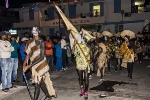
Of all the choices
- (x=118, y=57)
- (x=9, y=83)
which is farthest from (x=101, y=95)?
(x=118, y=57)

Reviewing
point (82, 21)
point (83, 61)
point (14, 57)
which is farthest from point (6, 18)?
point (83, 61)

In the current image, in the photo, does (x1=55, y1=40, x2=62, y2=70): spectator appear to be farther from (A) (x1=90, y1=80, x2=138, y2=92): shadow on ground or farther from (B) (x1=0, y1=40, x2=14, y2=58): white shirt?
(B) (x1=0, y1=40, x2=14, y2=58): white shirt

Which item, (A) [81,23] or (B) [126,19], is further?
(A) [81,23]

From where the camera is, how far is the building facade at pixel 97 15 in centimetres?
2562

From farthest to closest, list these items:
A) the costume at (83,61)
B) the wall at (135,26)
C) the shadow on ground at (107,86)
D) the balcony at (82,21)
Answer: the balcony at (82,21) → the wall at (135,26) → the shadow on ground at (107,86) → the costume at (83,61)

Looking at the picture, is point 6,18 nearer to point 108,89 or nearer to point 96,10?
point 96,10

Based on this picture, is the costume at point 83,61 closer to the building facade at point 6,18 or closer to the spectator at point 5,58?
the spectator at point 5,58

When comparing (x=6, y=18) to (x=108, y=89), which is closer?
(x=108, y=89)

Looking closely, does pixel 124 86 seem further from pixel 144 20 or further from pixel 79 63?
pixel 144 20

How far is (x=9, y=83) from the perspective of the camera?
22.9 ft

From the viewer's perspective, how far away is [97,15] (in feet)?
90.9

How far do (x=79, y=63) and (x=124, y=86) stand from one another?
222 cm

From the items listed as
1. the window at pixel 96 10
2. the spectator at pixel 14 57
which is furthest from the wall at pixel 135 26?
the spectator at pixel 14 57

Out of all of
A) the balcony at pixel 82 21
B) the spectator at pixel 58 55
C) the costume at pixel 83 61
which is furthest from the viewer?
the balcony at pixel 82 21
